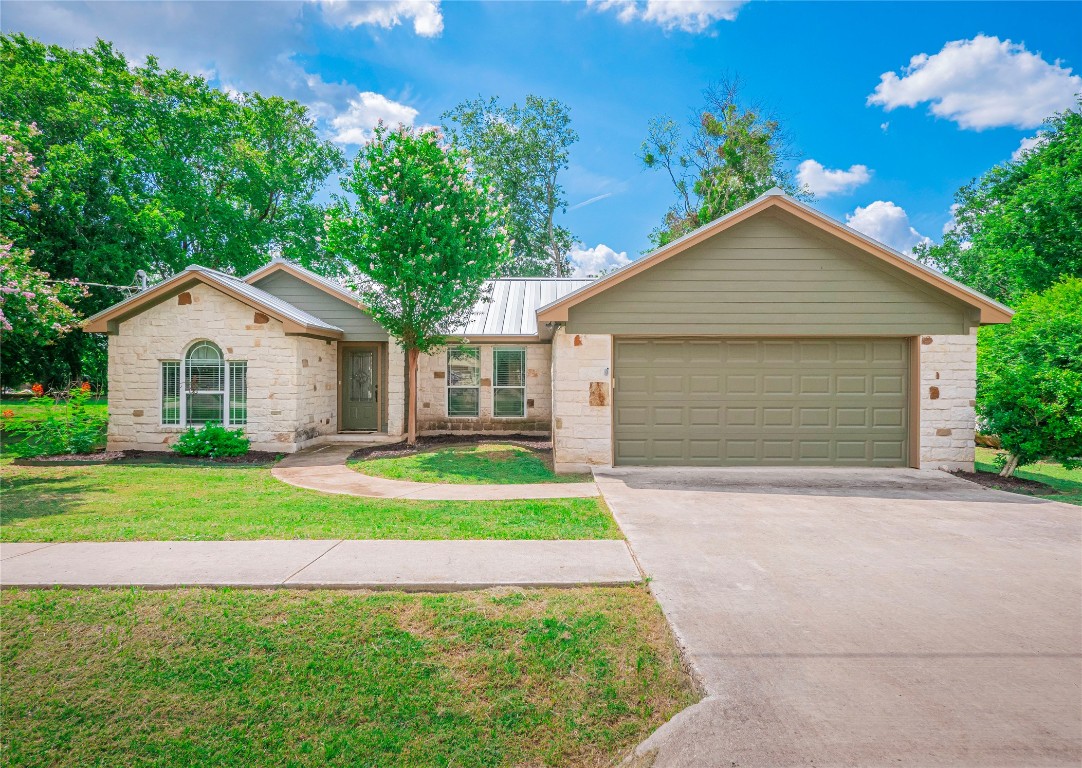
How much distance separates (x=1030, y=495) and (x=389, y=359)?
13.4 metres

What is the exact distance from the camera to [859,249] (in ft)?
31.7

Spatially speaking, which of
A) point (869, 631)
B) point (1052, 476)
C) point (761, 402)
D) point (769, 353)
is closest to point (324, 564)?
point (869, 631)

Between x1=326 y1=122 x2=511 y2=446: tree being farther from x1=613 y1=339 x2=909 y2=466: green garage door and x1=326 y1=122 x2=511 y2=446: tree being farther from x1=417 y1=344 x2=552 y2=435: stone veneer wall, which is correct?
x1=613 y1=339 x2=909 y2=466: green garage door

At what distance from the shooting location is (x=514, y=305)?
1606cm

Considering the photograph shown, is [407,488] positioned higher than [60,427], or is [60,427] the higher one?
[60,427]

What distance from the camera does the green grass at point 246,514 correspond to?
19.1 ft

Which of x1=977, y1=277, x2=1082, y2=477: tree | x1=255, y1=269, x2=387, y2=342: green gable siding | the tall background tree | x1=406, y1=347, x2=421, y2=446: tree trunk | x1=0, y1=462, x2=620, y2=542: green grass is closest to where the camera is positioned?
x1=0, y1=462, x2=620, y2=542: green grass

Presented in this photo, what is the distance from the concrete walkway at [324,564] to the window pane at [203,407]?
760 cm

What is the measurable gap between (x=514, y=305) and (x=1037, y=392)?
38.2 feet

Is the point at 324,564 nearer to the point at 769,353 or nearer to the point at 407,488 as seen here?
the point at 407,488

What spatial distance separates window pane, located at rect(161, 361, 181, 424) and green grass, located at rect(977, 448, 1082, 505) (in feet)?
55.2

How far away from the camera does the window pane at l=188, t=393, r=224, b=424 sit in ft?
41.8

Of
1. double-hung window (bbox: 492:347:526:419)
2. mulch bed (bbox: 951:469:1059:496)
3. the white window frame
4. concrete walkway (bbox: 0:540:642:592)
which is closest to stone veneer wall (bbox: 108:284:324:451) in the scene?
the white window frame

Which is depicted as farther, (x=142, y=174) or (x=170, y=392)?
(x=142, y=174)
